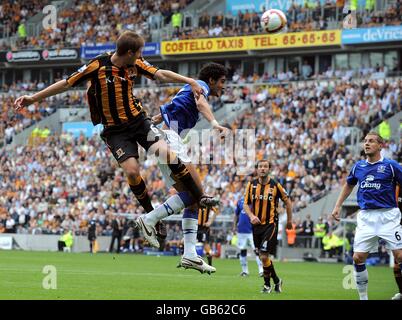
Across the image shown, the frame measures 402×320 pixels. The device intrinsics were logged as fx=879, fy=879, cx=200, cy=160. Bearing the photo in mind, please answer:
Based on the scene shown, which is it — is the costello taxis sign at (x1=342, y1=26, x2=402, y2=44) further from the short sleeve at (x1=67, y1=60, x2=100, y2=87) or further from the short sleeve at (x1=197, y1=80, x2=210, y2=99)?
the short sleeve at (x1=67, y1=60, x2=100, y2=87)

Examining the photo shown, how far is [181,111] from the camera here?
40.8ft

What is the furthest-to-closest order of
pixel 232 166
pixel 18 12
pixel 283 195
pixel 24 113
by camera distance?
pixel 18 12 → pixel 24 113 → pixel 232 166 → pixel 283 195

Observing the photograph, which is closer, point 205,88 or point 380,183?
point 205,88

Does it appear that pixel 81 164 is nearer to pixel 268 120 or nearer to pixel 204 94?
pixel 268 120

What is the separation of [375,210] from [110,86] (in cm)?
483

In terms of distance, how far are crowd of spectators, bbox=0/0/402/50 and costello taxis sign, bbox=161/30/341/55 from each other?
0.38 m

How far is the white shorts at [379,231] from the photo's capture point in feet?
44.7

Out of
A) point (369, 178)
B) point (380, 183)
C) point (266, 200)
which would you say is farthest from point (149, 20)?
point (380, 183)

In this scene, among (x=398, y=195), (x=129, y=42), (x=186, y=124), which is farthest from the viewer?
(x=398, y=195)

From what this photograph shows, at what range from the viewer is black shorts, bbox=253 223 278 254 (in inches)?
699

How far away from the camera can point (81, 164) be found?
1721 inches

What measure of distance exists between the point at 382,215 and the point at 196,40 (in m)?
35.9

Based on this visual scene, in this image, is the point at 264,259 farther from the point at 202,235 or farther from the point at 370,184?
the point at 202,235
